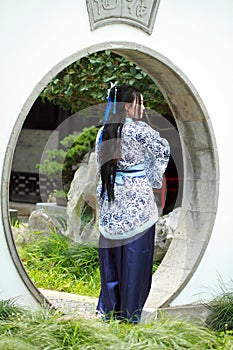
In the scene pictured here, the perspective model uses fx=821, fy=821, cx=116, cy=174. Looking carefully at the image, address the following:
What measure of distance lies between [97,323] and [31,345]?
44 centimetres

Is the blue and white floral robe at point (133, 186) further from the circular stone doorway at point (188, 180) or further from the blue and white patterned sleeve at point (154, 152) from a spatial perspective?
the circular stone doorway at point (188, 180)

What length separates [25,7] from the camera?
182 inches

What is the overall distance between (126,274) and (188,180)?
1.17 metres

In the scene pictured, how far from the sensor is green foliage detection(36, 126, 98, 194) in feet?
28.7

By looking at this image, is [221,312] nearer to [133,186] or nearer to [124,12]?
[133,186]

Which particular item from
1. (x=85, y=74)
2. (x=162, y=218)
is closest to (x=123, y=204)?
(x=162, y=218)

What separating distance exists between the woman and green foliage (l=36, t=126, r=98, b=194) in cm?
353

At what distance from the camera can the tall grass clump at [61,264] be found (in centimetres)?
673

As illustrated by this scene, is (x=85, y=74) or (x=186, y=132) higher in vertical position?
(x=85, y=74)

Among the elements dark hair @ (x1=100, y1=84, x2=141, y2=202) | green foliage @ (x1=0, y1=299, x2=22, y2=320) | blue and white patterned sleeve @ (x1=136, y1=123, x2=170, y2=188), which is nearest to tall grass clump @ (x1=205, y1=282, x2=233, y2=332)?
blue and white patterned sleeve @ (x1=136, y1=123, x2=170, y2=188)

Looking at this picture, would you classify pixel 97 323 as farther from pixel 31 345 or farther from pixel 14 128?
pixel 14 128

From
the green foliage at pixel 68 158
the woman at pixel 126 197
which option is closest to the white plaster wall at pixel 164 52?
the woman at pixel 126 197

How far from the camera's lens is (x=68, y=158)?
8.94 meters

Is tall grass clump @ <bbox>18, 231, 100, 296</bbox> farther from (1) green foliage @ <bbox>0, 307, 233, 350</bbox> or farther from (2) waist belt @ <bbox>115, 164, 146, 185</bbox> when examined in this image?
(1) green foliage @ <bbox>0, 307, 233, 350</bbox>
